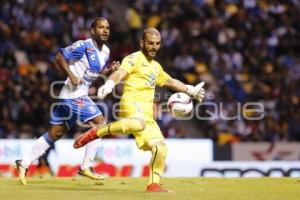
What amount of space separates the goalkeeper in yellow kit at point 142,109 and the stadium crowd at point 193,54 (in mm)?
8686

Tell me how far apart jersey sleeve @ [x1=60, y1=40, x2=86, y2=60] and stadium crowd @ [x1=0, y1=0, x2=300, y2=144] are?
7536mm

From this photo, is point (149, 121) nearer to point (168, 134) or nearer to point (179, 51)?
point (168, 134)

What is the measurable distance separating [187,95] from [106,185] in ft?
7.10

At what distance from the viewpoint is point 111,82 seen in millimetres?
11039

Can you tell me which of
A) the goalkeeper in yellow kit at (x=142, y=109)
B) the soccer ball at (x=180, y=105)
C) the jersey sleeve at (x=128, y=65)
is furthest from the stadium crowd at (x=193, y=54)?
the jersey sleeve at (x=128, y=65)

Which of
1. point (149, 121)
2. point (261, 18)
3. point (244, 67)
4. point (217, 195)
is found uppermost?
point (261, 18)

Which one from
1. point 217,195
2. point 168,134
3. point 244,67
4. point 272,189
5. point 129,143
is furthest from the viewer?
point 244,67

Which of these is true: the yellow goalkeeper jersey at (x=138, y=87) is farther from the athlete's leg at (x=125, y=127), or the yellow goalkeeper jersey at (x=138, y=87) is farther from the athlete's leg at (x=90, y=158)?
the athlete's leg at (x=90, y=158)

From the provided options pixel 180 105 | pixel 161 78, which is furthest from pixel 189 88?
pixel 180 105

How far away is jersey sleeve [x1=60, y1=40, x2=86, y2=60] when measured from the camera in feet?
43.5

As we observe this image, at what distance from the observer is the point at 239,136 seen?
74.5 feet

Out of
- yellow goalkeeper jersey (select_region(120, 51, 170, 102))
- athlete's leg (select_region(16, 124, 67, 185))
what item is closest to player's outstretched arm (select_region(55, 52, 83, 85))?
athlete's leg (select_region(16, 124, 67, 185))


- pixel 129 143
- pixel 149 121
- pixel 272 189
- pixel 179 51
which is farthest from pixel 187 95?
pixel 179 51

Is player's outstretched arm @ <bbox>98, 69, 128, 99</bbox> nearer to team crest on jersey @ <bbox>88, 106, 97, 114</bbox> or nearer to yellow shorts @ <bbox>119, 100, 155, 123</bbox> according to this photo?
yellow shorts @ <bbox>119, 100, 155, 123</bbox>
